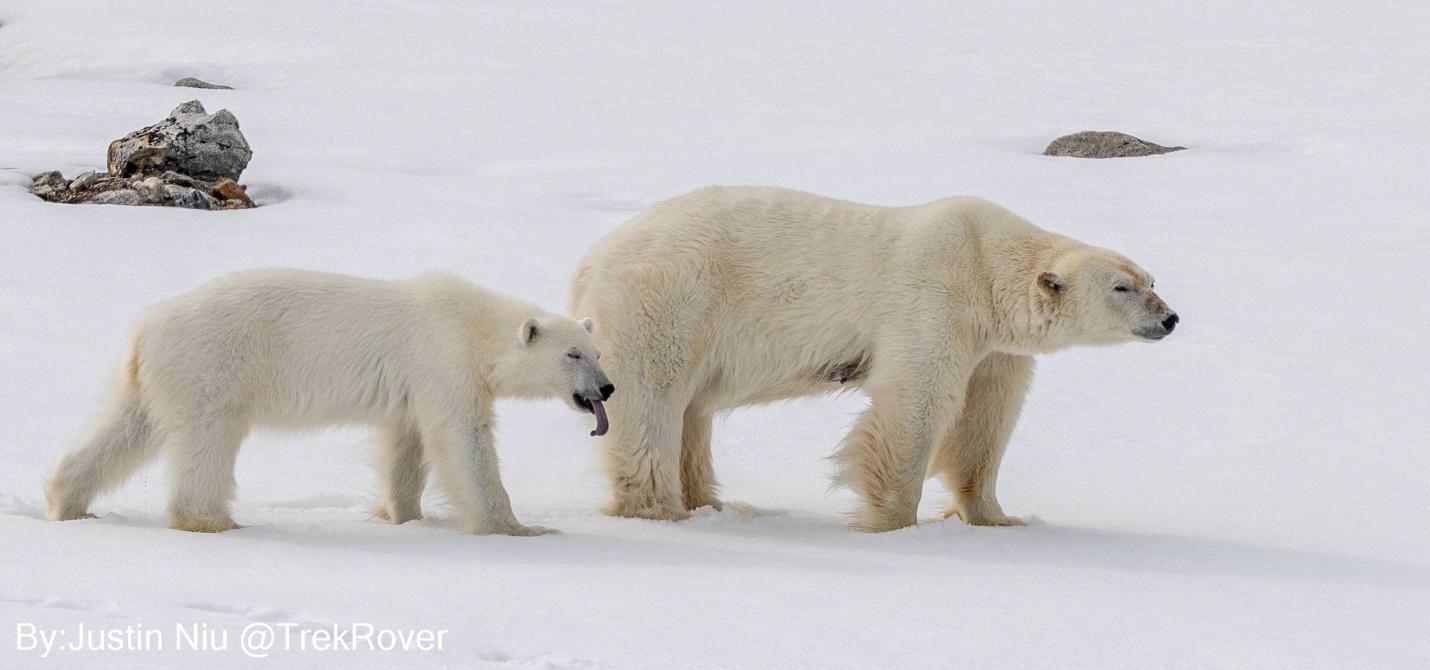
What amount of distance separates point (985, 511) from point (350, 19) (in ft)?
81.6

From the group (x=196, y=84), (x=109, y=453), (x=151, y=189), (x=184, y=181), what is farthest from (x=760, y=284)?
(x=196, y=84)

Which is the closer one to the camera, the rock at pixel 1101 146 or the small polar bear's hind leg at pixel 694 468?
the small polar bear's hind leg at pixel 694 468

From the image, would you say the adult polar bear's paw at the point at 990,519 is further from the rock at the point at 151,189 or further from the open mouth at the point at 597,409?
the rock at the point at 151,189

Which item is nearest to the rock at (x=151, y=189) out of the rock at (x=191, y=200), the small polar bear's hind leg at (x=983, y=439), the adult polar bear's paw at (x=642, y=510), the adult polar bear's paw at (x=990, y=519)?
the rock at (x=191, y=200)

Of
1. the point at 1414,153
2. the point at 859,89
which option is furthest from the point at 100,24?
the point at 1414,153

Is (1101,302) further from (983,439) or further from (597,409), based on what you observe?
(597,409)

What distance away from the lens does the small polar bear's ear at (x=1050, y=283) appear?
23.3ft

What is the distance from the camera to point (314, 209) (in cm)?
1395

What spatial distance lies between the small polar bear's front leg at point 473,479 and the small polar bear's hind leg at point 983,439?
2.16 meters

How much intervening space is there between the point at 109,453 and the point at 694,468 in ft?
9.00

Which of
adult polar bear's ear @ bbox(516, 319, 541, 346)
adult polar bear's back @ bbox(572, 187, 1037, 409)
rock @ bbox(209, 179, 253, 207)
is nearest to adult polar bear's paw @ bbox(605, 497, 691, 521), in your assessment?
adult polar bear's back @ bbox(572, 187, 1037, 409)

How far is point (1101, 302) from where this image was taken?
23.4ft

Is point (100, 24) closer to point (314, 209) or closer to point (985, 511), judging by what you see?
point (314, 209)

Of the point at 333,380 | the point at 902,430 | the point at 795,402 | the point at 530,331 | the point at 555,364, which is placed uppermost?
the point at 530,331
